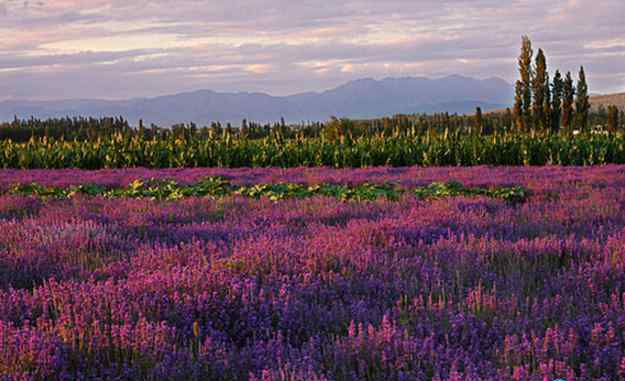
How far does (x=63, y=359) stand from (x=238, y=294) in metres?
1.47

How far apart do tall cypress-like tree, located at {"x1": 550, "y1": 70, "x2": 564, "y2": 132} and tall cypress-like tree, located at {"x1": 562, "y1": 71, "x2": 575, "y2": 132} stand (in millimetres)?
247

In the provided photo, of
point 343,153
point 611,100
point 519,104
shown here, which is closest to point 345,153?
point 343,153

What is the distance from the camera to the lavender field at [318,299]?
3.71m

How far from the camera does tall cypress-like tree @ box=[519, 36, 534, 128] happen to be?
3569 centimetres

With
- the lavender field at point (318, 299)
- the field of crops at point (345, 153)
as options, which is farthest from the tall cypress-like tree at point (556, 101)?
the lavender field at point (318, 299)

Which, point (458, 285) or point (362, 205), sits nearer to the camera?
point (458, 285)

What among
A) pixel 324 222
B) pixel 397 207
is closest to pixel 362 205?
pixel 397 207

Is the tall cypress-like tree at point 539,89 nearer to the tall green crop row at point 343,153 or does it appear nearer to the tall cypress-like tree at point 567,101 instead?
the tall cypress-like tree at point 567,101

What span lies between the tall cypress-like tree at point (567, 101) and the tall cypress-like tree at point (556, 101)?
0.25 metres

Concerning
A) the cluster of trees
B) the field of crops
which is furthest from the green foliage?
the cluster of trees

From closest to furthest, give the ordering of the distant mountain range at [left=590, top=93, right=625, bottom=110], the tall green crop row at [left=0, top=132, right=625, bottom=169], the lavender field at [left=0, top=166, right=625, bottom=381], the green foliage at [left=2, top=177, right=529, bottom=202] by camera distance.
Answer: the lavender field at [left=0, top=166, right=625, bottom=381] < the green foliage at [left=2, top=177, right=529, bottom=202] < the tall green crop row at [left=0, top=132, right=625, bottom=169] < the distant mountain range at [left=590, top=93, right=625, bottom=110]

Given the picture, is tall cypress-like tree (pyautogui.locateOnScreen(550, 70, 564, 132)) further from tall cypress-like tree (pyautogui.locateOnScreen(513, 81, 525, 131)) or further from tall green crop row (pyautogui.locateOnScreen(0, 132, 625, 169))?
tall green crop row (pyautogui.locateOnScreen(0, 132, 625, 169))

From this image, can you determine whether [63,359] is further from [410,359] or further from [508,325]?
[508,325]

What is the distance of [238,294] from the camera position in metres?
4.96
